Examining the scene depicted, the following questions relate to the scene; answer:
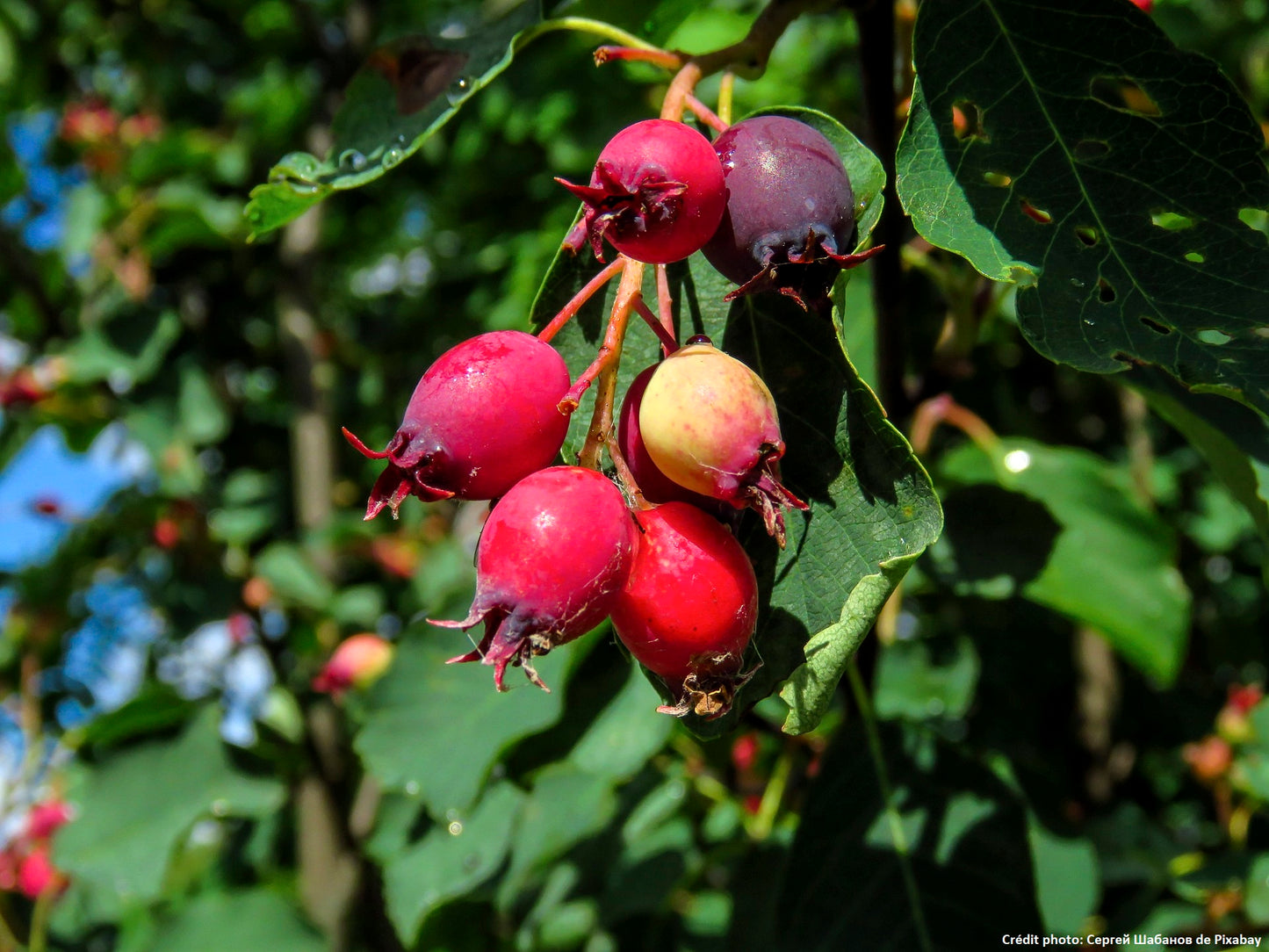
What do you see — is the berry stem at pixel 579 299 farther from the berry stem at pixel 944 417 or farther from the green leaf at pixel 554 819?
the green leaf at pixel 554 819

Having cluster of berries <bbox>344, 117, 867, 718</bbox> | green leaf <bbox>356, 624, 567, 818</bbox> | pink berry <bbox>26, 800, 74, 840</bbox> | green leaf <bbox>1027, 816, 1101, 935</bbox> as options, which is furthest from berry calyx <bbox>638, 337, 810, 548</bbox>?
pink berry <bbox>26, 800, 74, 840</bbox>

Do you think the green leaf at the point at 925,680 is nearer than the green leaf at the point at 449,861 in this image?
No

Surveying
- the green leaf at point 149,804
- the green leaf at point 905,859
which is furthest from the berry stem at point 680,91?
the green leaf at point 149,804

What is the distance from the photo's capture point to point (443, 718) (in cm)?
149

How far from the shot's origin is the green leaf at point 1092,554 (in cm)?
125

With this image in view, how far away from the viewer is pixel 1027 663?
239 cm

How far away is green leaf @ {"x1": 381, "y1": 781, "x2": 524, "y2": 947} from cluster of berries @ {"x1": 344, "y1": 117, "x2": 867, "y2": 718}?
990mm

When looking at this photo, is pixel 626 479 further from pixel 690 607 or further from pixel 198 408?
pixel 198 408

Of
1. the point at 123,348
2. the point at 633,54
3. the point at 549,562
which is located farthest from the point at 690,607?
the point at 123,348

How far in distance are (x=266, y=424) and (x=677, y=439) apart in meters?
3.25

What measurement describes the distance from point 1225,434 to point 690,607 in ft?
2.29

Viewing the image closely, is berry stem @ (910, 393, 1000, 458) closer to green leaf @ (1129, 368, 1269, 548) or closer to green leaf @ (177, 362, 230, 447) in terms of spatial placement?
green leaf @ (1129, 368, 1269, 548)

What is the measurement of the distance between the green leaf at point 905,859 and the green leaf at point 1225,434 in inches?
18.7

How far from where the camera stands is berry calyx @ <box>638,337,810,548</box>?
1.92ft
